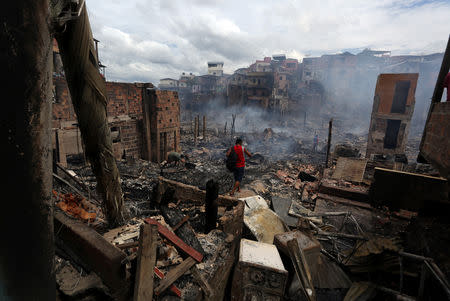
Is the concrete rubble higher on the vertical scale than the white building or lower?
lower

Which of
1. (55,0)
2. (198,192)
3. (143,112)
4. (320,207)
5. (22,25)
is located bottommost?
(320,207)

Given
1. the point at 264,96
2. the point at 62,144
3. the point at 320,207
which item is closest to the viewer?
the point at 320,207

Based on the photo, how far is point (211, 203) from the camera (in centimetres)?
357

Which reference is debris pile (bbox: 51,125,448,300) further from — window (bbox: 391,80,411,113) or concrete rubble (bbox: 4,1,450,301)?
window (bbox: 391,80,411,113)

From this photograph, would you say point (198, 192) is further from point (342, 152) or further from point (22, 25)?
point (342, 152)

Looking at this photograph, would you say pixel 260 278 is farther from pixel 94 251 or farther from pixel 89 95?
pixel 89 95

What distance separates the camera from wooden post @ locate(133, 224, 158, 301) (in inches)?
68.0

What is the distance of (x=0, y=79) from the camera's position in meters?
0.76

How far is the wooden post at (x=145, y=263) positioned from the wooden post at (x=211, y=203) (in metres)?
1.80

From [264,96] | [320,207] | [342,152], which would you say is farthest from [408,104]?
[264,96]

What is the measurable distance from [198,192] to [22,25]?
394 cm

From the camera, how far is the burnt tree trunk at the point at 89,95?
1.21m

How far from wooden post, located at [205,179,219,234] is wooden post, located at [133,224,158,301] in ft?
5.91

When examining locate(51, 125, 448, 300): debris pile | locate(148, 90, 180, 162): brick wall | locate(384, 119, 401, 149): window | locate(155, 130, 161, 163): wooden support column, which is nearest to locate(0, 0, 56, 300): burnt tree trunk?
locate(51, 125, 448, 300): debris pile
